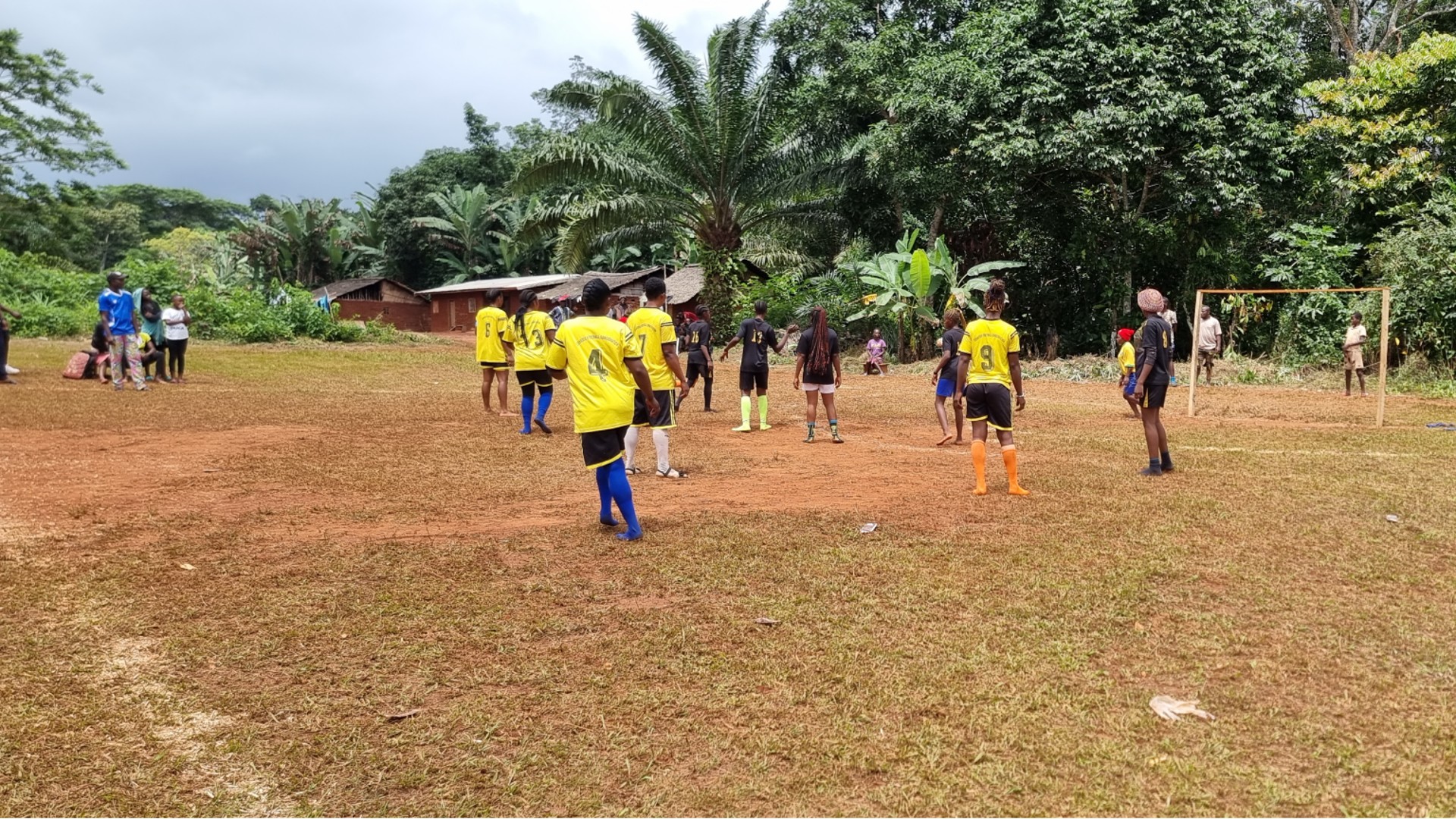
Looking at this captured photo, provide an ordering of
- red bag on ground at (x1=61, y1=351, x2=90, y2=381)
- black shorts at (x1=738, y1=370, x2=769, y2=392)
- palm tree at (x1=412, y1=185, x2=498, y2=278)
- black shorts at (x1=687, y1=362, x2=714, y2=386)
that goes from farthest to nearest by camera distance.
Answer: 1. palm tree at (x1=412, y1=185, x2=498, y2=278)
2. red bag on ground at (x1=61, y1=351, x2=90, y2=381)
3. black shorts at (x1=687, y1=362, x2=714, y2=386)
4. black shorts at (x1=738, y1=370, x2=769, y2=392)

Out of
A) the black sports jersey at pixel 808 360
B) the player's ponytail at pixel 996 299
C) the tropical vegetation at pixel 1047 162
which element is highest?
the tropical vegetation at pixel 1047 162

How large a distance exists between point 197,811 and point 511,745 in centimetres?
97

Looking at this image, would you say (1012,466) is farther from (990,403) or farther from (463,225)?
(463,225)

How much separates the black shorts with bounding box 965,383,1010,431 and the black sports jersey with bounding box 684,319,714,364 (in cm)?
533

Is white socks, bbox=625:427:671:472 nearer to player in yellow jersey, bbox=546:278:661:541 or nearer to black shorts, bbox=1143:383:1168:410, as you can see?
player in yellow jersey, bbox=546:278:661:541

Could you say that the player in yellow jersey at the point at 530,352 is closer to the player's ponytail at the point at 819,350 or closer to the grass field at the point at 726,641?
the grass field at the point at 726,641

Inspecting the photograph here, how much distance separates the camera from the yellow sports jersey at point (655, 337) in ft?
26.9

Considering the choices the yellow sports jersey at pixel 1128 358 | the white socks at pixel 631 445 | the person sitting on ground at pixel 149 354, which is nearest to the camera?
the white socks at pixel 631 445

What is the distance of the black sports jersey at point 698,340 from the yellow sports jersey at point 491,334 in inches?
92.9

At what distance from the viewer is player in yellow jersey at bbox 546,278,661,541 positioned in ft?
19.9

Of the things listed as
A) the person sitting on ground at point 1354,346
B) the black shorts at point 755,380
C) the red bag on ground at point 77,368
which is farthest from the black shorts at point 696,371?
the red bag on ground at point 77,368

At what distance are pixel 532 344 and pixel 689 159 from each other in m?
15.1

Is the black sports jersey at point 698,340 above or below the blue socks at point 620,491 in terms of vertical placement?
above

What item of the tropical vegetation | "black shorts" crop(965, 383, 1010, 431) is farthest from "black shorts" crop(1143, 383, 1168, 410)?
the tropical vegetation
